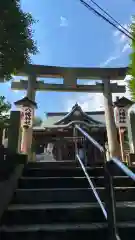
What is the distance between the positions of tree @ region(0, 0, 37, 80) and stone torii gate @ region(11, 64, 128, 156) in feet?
17.5

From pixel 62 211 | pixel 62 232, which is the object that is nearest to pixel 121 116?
pixel 62 211

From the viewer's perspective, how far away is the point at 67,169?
160 inches

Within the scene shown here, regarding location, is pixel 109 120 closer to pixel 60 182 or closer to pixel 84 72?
pixel 84 72

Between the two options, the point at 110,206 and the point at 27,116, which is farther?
the point at 27,116

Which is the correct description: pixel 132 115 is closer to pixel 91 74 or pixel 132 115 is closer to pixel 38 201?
pixel 38 201

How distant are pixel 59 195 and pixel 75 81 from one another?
8.10 m

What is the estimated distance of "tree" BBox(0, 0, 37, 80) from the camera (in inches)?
175

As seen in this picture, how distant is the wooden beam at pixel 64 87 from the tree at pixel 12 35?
5561mm

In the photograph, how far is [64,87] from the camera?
425 inches

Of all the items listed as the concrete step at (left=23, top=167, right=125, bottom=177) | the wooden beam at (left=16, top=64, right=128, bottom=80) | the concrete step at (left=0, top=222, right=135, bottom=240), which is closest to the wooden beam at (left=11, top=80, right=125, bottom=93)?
the wooden beam at (left=16, top=64, right=128, bottom=80)

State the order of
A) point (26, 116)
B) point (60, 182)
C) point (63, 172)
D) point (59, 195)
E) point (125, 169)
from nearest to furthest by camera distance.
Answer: point (125, 169), point (59, 195), point (60, 182), point (63, 172), point (26, 116)

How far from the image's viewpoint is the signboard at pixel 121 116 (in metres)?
8.59

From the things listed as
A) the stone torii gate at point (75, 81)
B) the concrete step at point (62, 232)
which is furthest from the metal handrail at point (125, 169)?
the stone torii gate at point (75, 81)

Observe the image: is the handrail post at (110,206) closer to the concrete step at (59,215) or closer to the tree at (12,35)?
the concrete step at (59,215)
